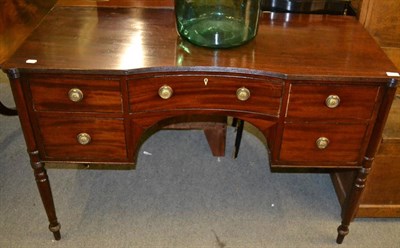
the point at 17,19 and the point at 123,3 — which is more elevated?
the point at 123,3

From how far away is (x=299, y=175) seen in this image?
1.95 meters

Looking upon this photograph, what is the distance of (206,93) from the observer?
1.25 metres

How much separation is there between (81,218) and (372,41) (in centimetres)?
129

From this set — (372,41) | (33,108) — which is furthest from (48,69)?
(372,41)

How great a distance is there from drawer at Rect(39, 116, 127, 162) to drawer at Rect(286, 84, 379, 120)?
541 millimetres

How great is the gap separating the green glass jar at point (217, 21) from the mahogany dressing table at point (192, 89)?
0.04 m

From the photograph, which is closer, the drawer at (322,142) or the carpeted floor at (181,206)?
the drawer at (322,142)

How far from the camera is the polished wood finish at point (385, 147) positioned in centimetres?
148

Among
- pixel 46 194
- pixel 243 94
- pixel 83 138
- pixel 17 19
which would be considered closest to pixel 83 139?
pixel 83 138

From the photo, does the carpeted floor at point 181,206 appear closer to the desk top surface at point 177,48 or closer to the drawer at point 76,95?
the drawer at point 76,95

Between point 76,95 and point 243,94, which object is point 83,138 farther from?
point 243,94

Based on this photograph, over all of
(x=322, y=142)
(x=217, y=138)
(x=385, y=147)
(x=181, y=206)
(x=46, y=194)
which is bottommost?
(x=181, y=206)

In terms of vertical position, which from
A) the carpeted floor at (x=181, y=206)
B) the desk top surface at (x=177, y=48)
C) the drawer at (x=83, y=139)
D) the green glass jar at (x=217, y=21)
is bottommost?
the carpeted floor at (x=181, y=206)

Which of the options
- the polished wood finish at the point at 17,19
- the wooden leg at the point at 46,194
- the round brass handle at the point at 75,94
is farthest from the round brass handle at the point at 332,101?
the polished wood finish at the point at 17,19
